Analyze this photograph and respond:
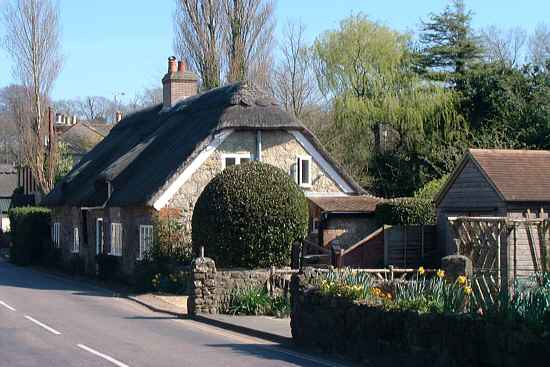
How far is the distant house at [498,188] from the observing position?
28.8 metres

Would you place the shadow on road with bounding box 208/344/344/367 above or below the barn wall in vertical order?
below

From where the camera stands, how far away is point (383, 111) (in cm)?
4878

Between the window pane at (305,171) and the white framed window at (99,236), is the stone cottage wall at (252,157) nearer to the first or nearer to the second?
the window pane at (305,171)

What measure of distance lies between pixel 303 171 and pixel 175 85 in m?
9.84

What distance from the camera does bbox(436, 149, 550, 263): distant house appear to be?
94.6ft

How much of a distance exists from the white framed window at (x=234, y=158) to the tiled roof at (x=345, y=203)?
2856 millimetres

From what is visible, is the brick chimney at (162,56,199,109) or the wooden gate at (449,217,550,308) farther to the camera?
the brick chimney at (162,56,199,109)

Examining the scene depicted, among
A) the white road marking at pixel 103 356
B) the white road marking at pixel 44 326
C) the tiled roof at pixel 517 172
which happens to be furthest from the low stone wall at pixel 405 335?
the tiled roof at pixel 517 172

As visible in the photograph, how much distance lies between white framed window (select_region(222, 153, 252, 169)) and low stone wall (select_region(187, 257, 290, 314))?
9890mm

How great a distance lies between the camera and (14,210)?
49688mm

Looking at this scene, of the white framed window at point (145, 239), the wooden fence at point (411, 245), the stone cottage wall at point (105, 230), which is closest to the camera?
the white framed window at point (145, 239)

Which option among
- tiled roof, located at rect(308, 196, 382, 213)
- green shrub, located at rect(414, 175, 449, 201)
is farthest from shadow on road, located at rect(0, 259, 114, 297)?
green shrub, located at rect(414, 175, 449, 201)

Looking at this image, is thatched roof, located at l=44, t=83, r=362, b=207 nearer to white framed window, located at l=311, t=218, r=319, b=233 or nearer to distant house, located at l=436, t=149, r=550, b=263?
white framed window, located at l=311, t=218, r=319, b=233

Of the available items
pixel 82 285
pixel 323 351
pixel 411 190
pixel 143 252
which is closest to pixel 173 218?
pixel 143 252
